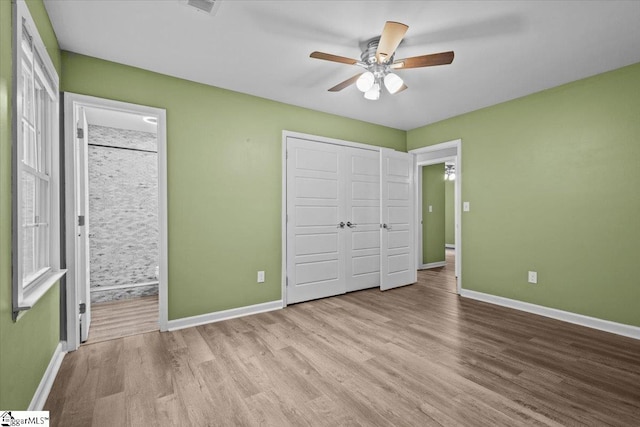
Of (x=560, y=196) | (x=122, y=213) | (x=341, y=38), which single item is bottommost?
(x=122, y=213)

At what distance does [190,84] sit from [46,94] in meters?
1.23

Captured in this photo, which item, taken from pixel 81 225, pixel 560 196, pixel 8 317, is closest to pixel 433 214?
pixel 560 196

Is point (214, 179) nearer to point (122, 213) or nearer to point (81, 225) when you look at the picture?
point (81, 225)

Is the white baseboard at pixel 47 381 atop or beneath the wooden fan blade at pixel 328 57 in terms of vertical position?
beneath

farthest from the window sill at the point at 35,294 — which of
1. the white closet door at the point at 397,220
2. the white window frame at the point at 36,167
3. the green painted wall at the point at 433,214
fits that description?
the green painted wall at the point at 433,214

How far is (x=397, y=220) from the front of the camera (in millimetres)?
4812

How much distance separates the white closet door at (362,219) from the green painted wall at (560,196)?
1.29 m

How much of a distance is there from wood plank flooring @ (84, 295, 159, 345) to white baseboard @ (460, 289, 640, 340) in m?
4.07

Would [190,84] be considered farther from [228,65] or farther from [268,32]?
[268,32]

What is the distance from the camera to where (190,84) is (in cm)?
317

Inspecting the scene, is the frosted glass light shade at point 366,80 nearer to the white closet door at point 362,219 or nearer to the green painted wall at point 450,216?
the white closet door at point 362,219

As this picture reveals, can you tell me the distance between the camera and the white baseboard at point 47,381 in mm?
1747

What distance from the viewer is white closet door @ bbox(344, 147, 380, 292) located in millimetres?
4387

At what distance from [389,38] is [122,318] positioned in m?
3.95
